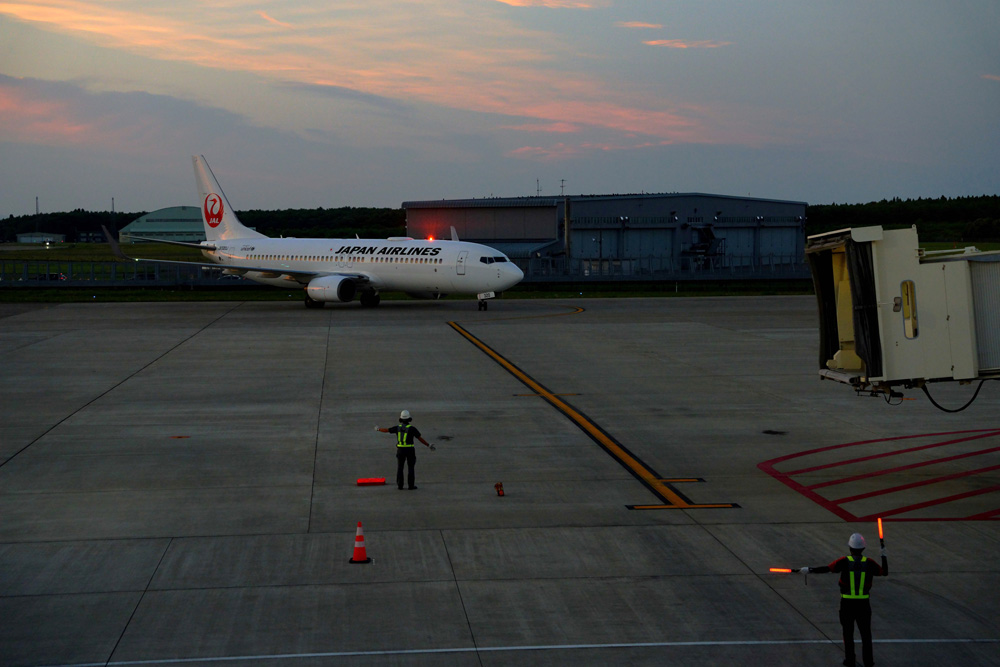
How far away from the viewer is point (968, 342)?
15500 millimetres

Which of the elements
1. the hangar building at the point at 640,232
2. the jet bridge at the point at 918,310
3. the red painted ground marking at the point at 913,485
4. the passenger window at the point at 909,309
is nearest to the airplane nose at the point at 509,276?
the hangar building at the point at 640,232

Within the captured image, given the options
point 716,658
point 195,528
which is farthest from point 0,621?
point 716,658

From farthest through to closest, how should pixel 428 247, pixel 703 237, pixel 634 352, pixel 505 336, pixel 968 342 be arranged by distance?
pixel 703 237, pixel 428 247, pixel 505 336, pixel 634 352, pixel 968 342

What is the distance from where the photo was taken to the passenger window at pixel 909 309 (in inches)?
612

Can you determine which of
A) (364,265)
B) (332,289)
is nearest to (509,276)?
(364,265)

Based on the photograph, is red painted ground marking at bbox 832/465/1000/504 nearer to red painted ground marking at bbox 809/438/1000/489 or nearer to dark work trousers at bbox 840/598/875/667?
red painted ground marking at bbox 809/438/1000/489

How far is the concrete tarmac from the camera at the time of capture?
10031mm

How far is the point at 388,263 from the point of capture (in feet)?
176

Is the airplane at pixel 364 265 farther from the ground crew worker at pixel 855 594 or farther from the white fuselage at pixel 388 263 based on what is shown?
the ground crew worker at pixel 855 594

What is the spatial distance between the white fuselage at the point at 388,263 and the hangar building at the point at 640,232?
93.1ft

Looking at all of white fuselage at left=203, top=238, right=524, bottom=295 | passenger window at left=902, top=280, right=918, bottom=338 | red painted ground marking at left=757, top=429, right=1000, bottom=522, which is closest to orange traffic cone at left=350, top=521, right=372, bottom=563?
red painted ground marking at left=757, top=429, right=1000, bottom=522

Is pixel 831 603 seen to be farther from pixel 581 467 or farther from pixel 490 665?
pixel 581 467

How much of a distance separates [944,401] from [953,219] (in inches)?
4727

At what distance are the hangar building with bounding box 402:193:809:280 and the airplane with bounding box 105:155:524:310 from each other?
92.4 feet
